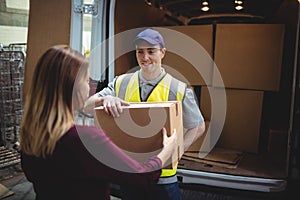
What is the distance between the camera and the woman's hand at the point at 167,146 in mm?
1225

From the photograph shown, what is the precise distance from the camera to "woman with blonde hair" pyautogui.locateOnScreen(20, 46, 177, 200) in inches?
40.0

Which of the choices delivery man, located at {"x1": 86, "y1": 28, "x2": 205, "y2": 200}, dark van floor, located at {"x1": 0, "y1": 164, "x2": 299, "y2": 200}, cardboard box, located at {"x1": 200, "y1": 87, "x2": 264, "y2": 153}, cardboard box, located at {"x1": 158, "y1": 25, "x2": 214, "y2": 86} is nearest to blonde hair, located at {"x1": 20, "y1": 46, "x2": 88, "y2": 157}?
delivery man, located at {"x1": 86, "y1": 28, "x2": 205, "y2": 200}

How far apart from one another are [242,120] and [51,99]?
206 centimetres

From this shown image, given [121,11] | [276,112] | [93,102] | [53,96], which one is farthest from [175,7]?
[53,96]

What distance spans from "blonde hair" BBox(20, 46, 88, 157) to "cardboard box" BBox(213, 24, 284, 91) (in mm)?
1823

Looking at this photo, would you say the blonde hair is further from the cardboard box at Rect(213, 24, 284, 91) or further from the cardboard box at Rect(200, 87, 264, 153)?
the cardboard box at Rect(200, 87, 264, 153)

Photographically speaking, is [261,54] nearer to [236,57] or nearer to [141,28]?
[236,57]

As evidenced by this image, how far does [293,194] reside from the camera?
1.93m

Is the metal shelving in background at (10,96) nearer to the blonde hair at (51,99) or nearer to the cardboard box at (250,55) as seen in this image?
the cardboard box at (250,55)

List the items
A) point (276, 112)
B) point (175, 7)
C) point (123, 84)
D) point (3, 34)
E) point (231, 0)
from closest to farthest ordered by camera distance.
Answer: point (123, 84) → point (276, 112) → point (231, 0) → point (175, 7) → point (3, 34)

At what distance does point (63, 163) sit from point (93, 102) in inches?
21.6

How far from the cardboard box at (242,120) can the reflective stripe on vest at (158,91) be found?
1281 mm

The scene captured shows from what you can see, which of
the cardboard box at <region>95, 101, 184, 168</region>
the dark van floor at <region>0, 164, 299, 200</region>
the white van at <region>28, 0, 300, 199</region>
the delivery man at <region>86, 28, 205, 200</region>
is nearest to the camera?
A: the cardboard box at <region>95, 101, 184, 168</region>

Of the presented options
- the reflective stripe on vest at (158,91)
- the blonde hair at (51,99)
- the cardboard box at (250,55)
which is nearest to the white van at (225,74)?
the cardboard box at (250,55)
